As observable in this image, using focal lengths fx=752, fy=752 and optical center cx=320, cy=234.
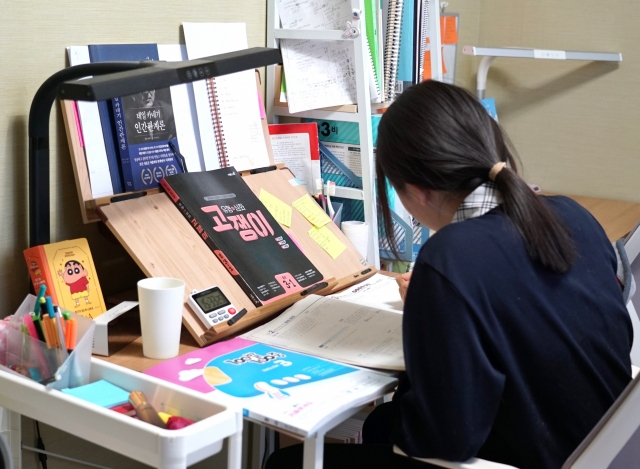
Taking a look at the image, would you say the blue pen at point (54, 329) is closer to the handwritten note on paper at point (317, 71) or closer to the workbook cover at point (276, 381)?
the workbook cover at point (276, 381)

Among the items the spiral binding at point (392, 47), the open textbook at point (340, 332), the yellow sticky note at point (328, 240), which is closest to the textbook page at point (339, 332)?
the open textbook at point (340, 332)

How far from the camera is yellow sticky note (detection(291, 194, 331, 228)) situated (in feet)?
5.64

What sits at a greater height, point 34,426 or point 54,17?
point 54,17

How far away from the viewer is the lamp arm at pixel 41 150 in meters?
1.24

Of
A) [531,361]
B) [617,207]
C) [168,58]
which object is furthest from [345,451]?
[617,207]

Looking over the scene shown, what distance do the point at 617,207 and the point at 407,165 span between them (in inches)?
73.7

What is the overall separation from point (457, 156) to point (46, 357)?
68 centimetres

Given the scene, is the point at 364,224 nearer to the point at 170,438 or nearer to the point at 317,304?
the point at 317,304

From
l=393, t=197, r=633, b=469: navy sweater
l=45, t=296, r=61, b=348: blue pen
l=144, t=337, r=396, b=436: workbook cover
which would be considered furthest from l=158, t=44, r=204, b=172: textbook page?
l=393, t=197, r=633, b=469: navy sweater

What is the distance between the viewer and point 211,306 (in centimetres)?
133

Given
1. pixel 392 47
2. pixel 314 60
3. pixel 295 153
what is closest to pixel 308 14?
pixel 314 60

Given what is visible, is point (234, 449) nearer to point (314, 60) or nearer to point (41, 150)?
point (41, 150)

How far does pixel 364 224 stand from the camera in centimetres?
185

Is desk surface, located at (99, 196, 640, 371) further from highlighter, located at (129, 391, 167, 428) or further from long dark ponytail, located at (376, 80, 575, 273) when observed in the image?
long dark ponytail, located at (376, 80, 575, 273)
